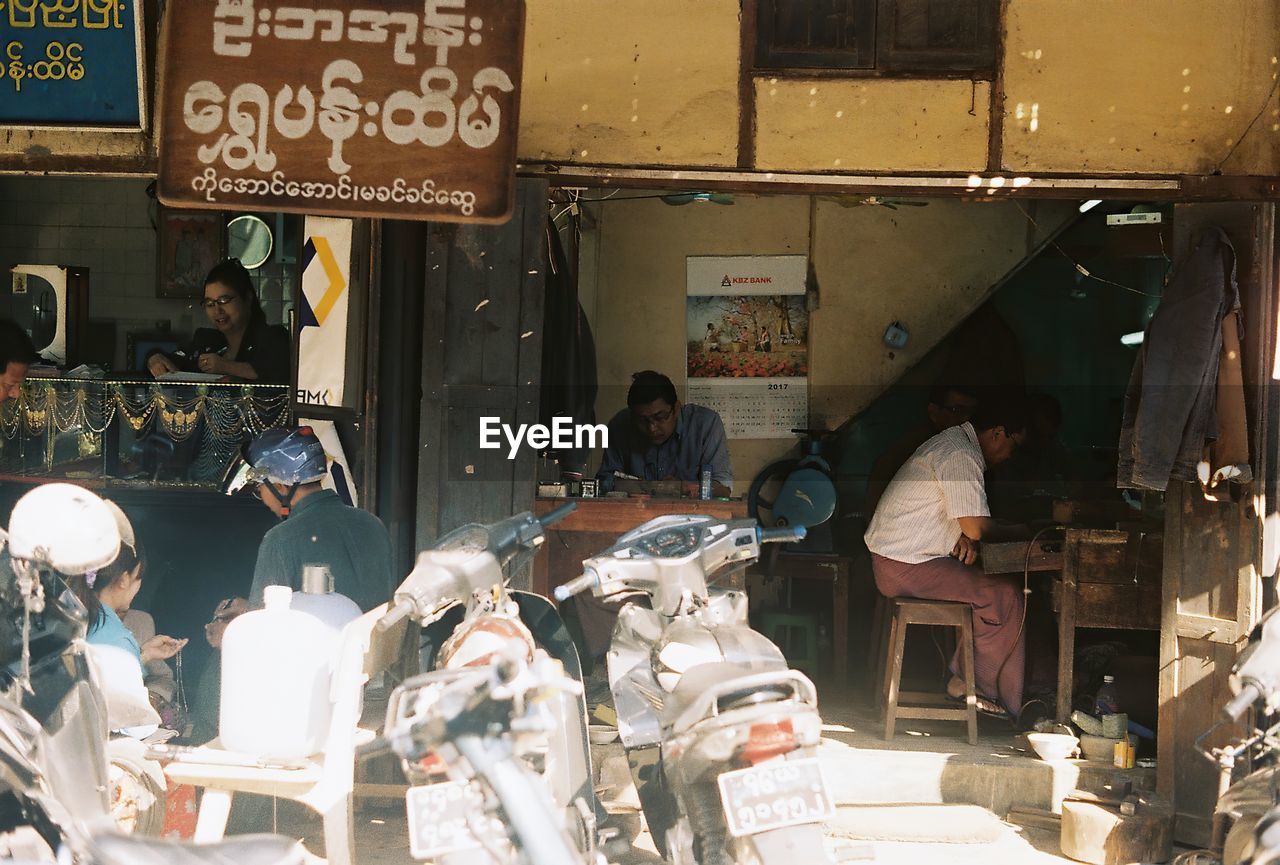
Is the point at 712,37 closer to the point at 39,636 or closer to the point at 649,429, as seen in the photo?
the point at 649,429

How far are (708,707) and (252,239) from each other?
6.57 metres

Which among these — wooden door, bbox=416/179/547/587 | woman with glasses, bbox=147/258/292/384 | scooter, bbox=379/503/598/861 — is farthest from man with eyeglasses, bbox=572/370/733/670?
scooter, bbox=379/503/598/861

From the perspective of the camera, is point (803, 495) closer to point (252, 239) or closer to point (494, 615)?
point (252, 239)

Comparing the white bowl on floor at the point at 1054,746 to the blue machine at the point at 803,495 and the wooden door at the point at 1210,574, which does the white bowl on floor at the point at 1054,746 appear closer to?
the wooden door at the point at 1210,574

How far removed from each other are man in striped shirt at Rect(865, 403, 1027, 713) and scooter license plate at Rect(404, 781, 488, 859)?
13.8 ft

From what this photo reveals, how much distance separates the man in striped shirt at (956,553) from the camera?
6.88 m

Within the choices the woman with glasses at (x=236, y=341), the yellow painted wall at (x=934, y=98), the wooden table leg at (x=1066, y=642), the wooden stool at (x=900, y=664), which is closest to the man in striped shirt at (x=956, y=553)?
the wooden stool at (x=900, y=664)

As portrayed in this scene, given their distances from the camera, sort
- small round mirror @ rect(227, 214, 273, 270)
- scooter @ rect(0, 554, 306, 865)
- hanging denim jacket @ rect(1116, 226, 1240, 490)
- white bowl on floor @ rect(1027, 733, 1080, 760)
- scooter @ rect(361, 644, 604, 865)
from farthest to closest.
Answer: small round mirror @ rect(227, 214, 273, 270) < white bowl on floor @ rect(1027, 733, 1080, 760) < hanging denim jacket @ rect(1116, 226, 1240, 490) < scooter @ rect(0, 554, 306, 865) < scooter @ rect(361, 644, 604, 865)

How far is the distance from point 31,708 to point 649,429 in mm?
5094

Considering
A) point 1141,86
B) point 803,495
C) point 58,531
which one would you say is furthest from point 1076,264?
point 58,531

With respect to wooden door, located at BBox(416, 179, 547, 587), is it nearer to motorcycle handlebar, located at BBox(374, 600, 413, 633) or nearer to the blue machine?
motorcycle handlebar, located at BBox(374, 600, 413, 633)

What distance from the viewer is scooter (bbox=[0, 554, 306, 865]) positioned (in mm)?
3158

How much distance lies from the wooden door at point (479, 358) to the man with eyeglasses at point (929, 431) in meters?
3.17

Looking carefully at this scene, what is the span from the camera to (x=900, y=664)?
6770 millimetres
